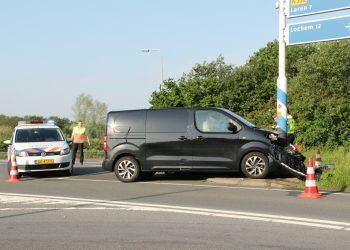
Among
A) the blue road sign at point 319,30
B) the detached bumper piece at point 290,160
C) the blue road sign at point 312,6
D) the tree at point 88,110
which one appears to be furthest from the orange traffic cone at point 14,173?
the tree at point 88,110

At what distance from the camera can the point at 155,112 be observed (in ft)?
44.7

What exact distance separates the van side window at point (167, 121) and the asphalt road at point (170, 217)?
5.10 ft

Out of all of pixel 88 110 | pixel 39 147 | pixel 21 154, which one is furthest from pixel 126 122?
pixel 88 110

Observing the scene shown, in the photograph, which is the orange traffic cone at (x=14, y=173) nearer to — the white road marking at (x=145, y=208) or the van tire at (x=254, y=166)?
the white road marking at (x=145, y=208)

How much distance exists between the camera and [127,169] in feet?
44.8

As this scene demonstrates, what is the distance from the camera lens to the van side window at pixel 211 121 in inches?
514

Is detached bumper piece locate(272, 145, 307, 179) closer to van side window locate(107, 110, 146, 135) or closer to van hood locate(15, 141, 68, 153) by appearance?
van side window locate(107, 110, 146, 135)

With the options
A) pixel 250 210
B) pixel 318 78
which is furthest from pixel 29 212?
pixel 318 78

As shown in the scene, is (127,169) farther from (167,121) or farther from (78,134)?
(78,134)

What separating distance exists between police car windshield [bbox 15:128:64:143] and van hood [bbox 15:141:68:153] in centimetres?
49

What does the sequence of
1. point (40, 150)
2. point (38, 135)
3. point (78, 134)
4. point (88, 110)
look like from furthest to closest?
point (88, 110)
point (78, 134)
point (38, 135)
point (40, 150)

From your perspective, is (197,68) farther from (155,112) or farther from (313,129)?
(155,112)

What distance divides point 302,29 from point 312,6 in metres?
0.67

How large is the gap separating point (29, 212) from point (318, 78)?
31.4m
